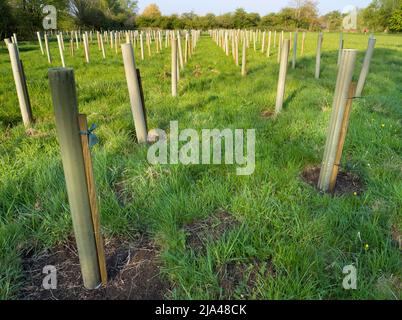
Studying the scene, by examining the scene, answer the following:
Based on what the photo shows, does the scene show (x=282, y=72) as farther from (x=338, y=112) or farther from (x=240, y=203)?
(x=240, y=203)

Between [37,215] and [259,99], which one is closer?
[37,215]

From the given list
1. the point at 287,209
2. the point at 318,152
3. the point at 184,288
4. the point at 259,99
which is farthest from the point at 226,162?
the point at 259,99

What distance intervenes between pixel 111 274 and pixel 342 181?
2131 millimetres

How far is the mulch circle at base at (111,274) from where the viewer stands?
1766 millimetres

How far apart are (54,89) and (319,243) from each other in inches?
70.3

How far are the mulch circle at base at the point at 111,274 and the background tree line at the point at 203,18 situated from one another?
121ft

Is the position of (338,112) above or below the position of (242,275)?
above

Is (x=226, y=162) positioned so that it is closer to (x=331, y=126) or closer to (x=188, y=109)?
(x=331, y=126)

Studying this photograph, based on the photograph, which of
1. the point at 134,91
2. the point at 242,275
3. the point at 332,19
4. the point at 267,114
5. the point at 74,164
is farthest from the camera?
the point at 332,19

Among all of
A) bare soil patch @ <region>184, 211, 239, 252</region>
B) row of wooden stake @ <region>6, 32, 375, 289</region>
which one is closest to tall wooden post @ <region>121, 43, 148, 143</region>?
bare soil patch @ <region>184, 211, 239, 252</region>

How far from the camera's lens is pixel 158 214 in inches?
91.0

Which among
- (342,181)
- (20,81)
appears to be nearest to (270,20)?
(20,81)

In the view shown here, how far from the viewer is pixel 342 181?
287cm
